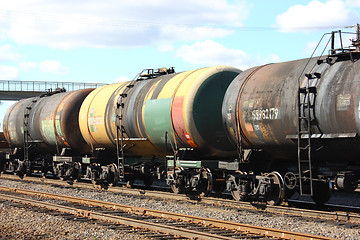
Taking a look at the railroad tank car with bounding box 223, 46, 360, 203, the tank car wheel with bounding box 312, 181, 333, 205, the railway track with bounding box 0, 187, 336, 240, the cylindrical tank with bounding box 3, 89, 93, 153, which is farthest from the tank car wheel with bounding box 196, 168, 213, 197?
the cylindrical tank with bounding box 3, 89, 93, 153

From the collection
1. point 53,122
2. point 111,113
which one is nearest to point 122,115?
point 111,113

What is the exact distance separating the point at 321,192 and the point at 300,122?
9.20ft

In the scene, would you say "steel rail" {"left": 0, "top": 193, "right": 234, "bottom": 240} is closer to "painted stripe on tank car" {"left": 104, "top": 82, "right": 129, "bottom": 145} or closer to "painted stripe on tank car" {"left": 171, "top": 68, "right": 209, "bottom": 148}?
"painted stripe on tank car" {"left": 171, "top": 68, "right": 209, "bottom": 148}

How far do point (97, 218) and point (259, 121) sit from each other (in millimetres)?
4776

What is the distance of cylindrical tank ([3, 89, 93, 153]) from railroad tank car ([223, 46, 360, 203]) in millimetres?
10308

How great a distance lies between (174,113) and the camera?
51.9 ft

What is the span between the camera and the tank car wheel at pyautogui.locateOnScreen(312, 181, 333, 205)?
43.9 ft

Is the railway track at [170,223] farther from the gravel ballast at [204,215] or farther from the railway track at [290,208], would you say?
the railway track at [290,208]

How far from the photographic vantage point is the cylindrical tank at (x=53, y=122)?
2259 centimetres

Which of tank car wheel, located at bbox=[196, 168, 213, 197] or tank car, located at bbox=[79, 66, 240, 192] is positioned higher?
tank car, located at bbox=[79, 66, 240, 192]

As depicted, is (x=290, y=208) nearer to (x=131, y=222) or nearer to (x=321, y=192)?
(x=321, y=192)

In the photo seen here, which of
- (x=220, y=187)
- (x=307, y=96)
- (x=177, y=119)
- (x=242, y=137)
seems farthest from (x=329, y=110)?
(x=220, y=187)

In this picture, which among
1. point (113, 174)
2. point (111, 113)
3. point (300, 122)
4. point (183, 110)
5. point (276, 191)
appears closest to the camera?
point (300, 122)

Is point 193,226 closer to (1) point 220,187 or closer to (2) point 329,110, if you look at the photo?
(2) point 329,110
